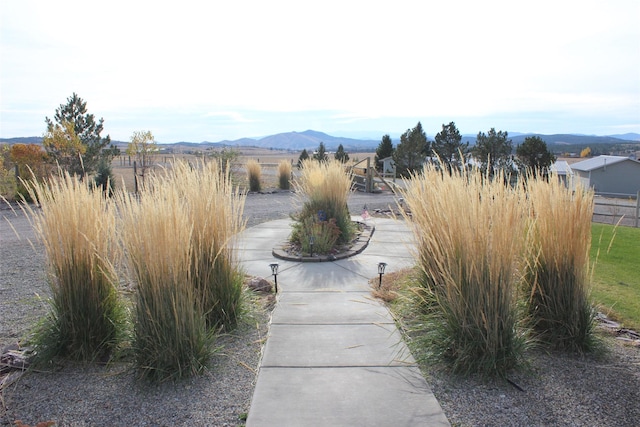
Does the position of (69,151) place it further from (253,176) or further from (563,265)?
(563,265)

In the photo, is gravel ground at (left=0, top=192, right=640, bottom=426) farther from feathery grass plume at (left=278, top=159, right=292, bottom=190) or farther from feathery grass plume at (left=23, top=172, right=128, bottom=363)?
feathery grass plume at (left=278, top=159, right=292, bottom=190)

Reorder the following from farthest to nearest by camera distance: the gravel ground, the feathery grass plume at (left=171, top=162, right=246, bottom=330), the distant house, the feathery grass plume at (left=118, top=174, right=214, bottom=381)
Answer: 1. the distant house
2. the feathery grass plume at (left=171, top=162, right=246, bottom=330)
3. the feathery grass plume at (left=118, top=174, right=214, bottom=381)
4. the gravel ground

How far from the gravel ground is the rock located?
1.30m

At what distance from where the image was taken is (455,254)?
123 inches

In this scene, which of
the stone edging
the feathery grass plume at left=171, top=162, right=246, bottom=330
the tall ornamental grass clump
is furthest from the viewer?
the tall ornamental grass clump

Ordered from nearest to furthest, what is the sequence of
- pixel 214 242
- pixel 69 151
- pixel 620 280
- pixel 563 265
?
pixel 563 265
pixel 214 242
pixel 620 280
pixel 69 151

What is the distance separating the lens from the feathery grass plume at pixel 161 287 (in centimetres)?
281

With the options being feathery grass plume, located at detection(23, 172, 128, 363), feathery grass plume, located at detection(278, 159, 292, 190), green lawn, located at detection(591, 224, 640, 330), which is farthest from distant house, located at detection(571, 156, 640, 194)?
feathery grass plume, located at detection(23, 172, 128, 363)

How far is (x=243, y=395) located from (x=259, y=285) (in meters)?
2.04

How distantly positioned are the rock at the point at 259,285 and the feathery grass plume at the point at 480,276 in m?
Answer: 2.13

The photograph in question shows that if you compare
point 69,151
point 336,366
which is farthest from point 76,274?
point 69,151

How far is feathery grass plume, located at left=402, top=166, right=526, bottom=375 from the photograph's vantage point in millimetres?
2895

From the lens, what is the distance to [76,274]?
122 inches

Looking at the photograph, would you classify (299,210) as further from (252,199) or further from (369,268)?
(252,199)
